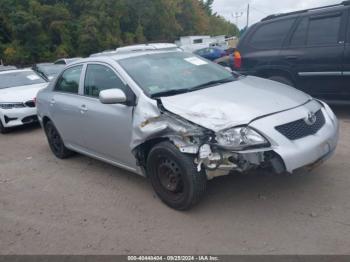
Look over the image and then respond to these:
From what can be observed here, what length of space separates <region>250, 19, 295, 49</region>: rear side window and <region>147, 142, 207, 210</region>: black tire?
13.3ft

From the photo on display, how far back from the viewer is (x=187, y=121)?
329cm

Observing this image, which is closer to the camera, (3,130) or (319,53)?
(319,53)

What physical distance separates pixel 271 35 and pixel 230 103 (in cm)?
380

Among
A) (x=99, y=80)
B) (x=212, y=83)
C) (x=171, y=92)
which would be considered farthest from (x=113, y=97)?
(x=212, y=83)

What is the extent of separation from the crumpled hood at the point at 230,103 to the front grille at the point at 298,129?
0.19 metres

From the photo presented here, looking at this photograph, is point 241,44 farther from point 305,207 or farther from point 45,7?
point 45,7

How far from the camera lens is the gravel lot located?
308 centimetres

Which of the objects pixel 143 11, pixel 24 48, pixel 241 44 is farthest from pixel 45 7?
pixel 241 44

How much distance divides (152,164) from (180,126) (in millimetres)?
592

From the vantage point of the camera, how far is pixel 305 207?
3496mm

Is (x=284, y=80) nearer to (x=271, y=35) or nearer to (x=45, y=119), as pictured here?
(x=271, y=35)

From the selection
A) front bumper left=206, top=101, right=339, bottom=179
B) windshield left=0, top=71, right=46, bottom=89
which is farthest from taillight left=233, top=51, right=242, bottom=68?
windshield left=0, top=71, right=46, bottom=89

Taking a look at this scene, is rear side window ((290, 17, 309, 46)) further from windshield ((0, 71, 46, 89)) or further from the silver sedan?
windshield ((0, 71, 46, 89))

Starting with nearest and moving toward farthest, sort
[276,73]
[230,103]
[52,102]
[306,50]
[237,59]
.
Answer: [230,103]
[52,102]
[306,50]
[276,73]
[237,59]
